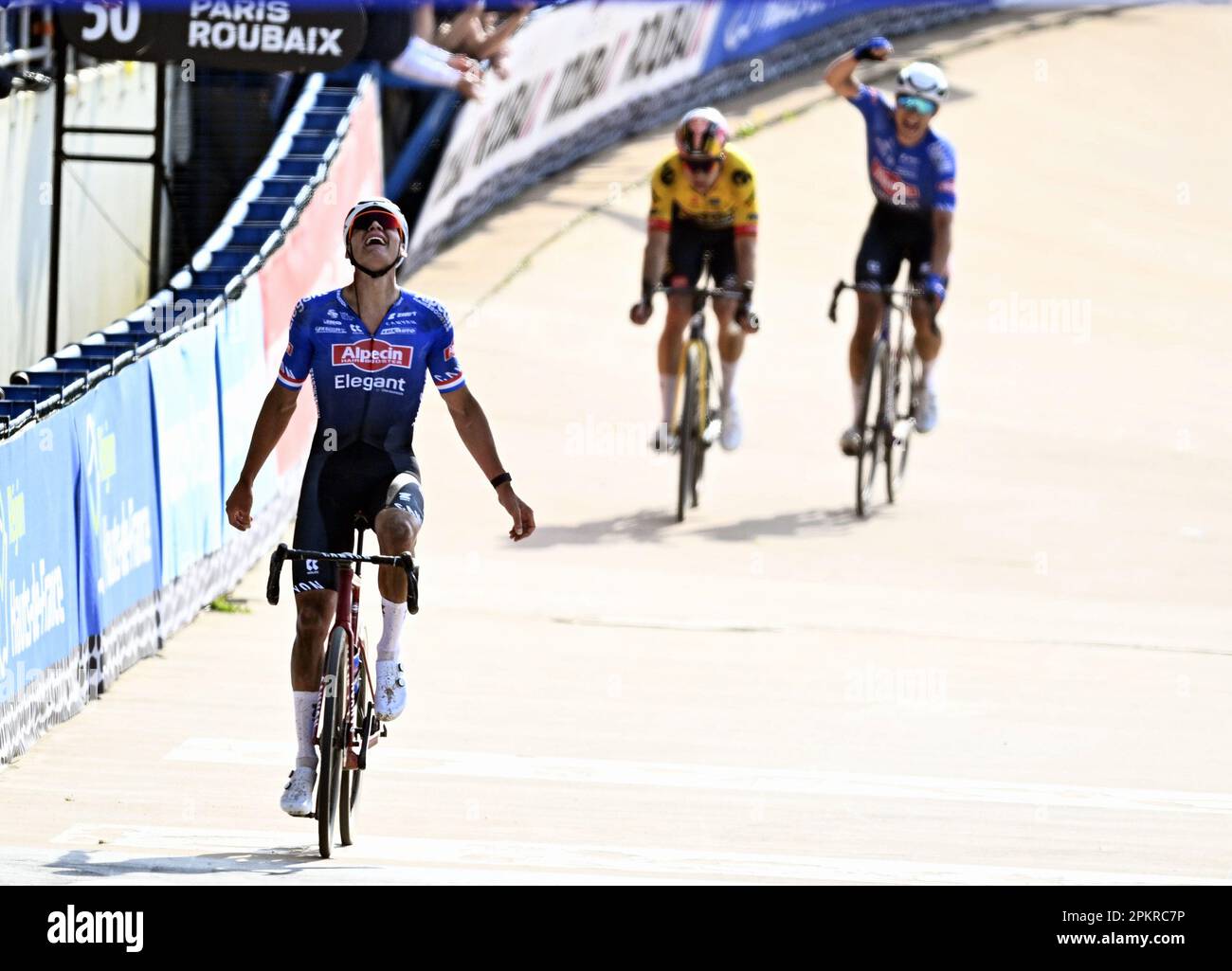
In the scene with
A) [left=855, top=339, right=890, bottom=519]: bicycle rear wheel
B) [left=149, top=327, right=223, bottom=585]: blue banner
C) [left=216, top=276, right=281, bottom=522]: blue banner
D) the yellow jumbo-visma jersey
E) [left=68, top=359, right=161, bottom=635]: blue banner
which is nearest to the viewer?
[left=68, top=359, right=161, bottom=635]: blue banner

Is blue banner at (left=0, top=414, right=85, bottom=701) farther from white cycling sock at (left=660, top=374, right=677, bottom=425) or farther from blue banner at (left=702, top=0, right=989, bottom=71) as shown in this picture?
blue banner at (left=702, top=0, right=989, bottom=71)

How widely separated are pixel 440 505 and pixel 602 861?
6.51 metres

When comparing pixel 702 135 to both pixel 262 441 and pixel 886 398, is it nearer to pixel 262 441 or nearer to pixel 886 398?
pixel 886 398

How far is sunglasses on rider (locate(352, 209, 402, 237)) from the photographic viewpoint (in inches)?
282

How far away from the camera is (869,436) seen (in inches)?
549

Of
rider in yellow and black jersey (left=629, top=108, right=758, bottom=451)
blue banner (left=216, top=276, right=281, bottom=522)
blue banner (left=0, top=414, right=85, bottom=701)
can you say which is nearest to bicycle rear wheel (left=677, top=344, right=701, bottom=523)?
rider in yellow and black jersey (left=629, top=108, right=758, bottom=451)

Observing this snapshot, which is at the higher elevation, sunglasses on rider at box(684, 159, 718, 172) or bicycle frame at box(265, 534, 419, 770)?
sunglasses on rider at box(684, 159, 718, 172)

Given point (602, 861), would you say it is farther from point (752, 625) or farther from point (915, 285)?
point (915, 285)

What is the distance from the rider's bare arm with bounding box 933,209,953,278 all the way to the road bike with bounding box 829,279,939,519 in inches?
6.9

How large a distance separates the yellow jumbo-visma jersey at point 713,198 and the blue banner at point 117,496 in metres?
3.71

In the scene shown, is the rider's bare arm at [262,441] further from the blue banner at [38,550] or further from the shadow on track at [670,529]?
the shadow on track at [670,529]

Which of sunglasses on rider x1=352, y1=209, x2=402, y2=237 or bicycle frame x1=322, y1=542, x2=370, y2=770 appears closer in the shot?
bicycle frame x1=322, y1=542, x2=370, y2=770

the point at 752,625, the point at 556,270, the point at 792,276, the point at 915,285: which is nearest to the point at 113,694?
the point at 752,625

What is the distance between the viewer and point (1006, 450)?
53.3 ft
